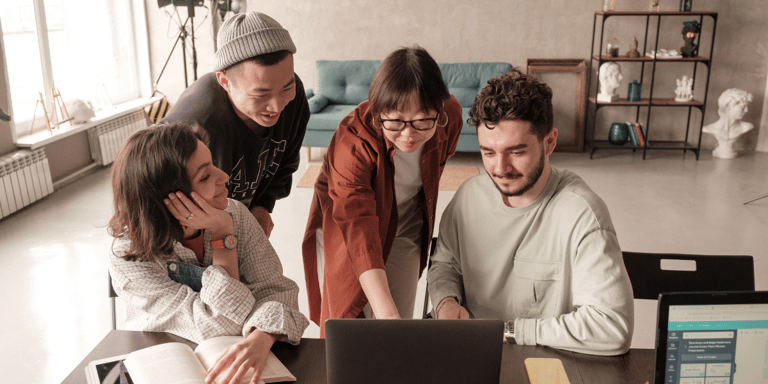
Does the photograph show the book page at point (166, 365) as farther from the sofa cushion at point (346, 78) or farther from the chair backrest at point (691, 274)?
the sofa cushion at point (346, 78)

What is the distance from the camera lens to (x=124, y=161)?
1.36 meters

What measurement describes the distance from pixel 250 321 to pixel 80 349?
170 cm

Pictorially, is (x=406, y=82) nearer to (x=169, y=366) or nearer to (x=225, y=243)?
(x=225, y=243)

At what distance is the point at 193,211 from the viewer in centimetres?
137

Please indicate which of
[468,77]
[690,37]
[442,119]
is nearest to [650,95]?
[690,37]

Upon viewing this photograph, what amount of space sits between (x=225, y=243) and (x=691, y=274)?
49.0 inches

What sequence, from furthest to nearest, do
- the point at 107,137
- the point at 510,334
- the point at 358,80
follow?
the point at 358,80
the point at 107,137
the point at 510,334

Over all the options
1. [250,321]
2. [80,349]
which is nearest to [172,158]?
[250,321]

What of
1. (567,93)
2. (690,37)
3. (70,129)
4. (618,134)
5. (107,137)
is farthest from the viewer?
(567,93)

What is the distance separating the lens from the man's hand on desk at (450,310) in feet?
4.83

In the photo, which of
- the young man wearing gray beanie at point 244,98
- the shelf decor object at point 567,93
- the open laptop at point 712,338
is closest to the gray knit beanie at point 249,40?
the young man wearing gray beanie at point 244,98

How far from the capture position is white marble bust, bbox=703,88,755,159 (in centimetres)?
576

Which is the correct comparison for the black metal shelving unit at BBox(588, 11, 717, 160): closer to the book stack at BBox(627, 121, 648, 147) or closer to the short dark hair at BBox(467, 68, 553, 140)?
the book stack at BBox(627, 121, 648, 147)

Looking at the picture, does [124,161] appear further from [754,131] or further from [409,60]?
[754,131]
